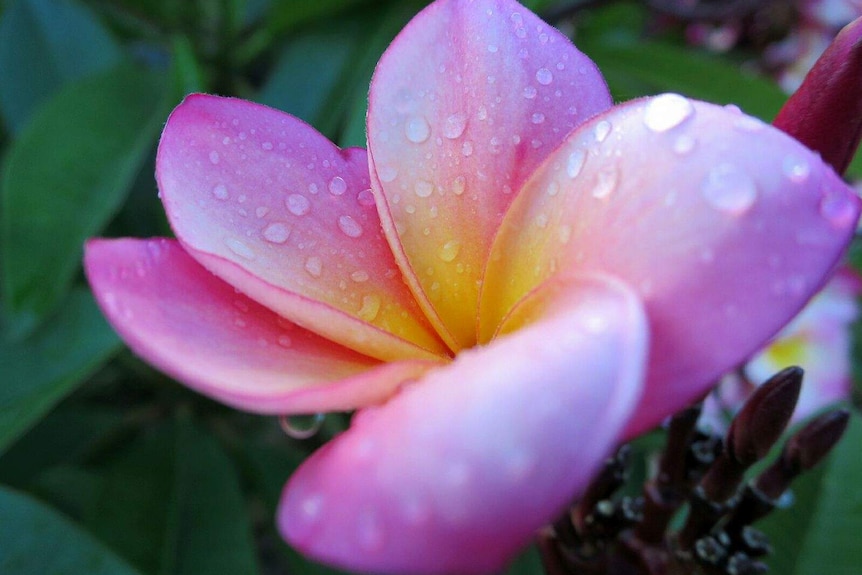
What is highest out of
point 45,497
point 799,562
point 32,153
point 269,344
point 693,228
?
point 693,228

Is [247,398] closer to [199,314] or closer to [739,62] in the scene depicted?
[199,314]

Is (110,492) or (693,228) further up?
(693,228)

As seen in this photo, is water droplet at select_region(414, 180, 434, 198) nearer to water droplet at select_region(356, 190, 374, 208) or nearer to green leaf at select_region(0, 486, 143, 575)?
water droplet at select_region(356, 190, 374, 208)

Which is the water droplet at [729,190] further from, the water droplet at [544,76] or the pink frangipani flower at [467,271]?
the water droplet at [544,76]

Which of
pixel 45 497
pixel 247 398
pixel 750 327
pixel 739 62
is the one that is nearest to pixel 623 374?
pixel 750 327

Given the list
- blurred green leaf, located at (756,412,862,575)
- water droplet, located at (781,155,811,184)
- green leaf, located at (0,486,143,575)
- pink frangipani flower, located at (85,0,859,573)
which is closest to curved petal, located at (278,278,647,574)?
pink frangipani flower, located at (85,0,859,573)
